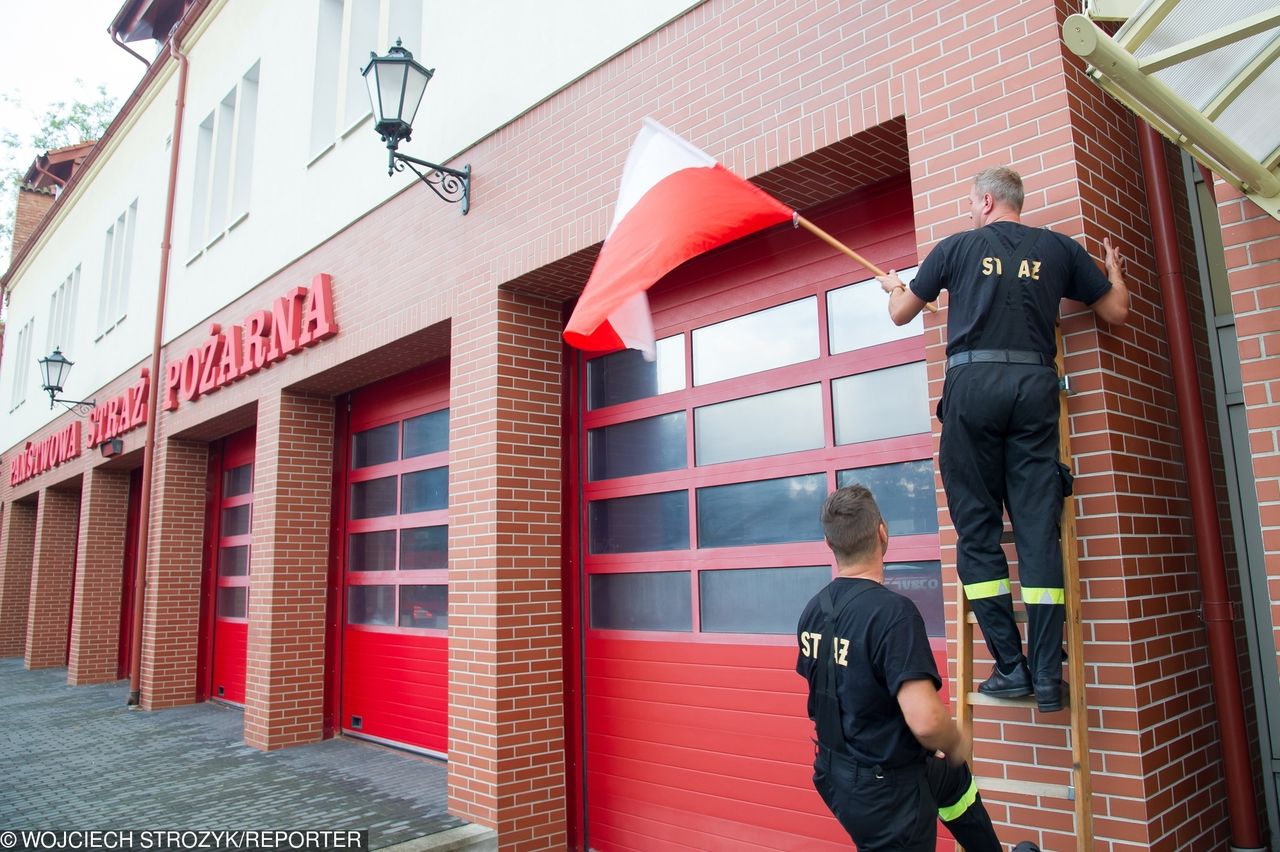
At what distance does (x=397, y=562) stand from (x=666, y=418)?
12.0 feet

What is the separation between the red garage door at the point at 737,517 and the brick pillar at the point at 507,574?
11.8 inches

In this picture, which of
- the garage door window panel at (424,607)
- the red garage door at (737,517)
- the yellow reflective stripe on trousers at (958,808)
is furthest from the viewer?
the garage door window panel at (424,607)

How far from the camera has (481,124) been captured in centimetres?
640

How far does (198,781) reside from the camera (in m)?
6.94

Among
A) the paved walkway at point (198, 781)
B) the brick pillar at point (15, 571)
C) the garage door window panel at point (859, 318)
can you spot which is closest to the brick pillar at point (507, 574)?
the paved walkway at point (198, 781)

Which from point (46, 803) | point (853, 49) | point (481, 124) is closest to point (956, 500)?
point (853, 49)

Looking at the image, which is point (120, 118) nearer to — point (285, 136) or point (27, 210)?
point (285, 136)

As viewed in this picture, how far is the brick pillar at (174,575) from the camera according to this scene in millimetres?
11203

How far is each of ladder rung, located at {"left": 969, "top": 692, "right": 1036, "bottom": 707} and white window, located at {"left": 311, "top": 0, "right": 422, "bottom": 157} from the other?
22.5 ft

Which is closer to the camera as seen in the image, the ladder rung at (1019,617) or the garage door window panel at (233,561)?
the ladder rung at (1019,617)

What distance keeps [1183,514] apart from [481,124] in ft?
16.9

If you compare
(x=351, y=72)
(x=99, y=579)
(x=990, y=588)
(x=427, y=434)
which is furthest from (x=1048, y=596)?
(x=99, y=579)

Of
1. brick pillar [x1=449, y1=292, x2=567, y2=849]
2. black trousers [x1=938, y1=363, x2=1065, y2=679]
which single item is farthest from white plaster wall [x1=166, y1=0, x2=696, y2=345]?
black trousers [x1=938, y1=363, x2=1065, y2=679]

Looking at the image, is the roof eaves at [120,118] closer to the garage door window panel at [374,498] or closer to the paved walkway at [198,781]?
the garage door window panel at [374,498]
